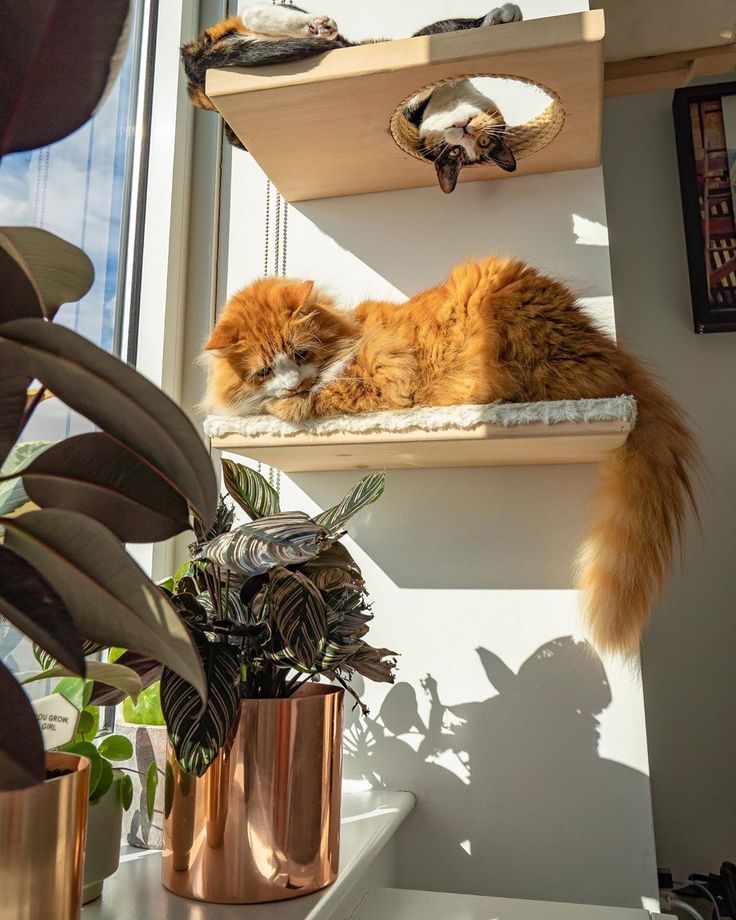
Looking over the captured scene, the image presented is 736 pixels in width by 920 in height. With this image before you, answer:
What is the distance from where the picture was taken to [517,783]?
1.01 metres

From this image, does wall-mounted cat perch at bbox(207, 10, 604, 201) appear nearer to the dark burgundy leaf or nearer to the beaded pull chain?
the beaded pull chain

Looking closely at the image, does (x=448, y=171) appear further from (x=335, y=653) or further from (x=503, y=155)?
(x=335, y=653)

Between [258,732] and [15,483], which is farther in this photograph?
[258,732]

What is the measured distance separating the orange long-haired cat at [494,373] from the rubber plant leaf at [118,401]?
0.59 meters

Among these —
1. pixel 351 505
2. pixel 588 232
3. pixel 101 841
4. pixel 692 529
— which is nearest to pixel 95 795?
pixel 101 841

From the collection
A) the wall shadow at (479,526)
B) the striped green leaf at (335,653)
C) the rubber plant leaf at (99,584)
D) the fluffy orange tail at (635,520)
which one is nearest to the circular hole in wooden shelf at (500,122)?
the fluffy orange tail at (635,520)

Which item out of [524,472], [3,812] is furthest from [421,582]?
[3,812]

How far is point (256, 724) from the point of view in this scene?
26.7 inches

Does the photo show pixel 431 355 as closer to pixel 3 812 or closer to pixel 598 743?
pixel 598 743

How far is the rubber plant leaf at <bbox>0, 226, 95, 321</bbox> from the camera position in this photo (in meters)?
0.37

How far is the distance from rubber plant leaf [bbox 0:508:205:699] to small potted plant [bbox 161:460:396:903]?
9.4 inches

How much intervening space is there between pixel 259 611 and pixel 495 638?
49 cm

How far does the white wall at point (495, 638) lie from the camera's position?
38.7 inches

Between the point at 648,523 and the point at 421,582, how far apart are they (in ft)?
1.17
